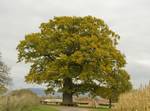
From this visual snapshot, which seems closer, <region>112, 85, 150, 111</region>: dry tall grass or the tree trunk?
<region>112, 85, 150, 111</region>: dry tall grass

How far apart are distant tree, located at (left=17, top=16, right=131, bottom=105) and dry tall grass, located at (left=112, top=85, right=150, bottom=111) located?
118ft

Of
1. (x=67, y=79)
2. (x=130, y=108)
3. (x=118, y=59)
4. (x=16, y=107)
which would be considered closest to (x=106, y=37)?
(x=118, y=59)

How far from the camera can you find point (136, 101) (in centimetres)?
1656

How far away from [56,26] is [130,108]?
42335 mm

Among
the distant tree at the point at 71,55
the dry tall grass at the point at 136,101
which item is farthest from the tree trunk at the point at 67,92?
the dry tall grass at the point at 136,101

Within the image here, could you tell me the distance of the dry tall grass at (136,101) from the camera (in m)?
16.0

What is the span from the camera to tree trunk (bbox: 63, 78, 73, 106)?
188ft

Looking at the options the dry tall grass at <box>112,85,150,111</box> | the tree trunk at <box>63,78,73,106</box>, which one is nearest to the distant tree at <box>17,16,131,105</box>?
the tree trunk at <box>63,78,73,106</box>

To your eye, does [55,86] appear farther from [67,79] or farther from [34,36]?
[34,36]

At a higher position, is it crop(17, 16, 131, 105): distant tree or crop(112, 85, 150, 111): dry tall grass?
crop(17, 16, 131, 105): distant tree

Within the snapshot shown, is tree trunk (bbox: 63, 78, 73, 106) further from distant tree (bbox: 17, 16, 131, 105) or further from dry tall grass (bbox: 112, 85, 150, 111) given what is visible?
dry tall grass (bbox: 112, 85, 150, 111)

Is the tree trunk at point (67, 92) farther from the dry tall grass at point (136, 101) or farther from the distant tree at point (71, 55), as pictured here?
the dry tall grass at point (136, 101)

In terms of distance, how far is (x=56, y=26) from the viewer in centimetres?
5866

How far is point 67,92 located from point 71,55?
4.83 meters
